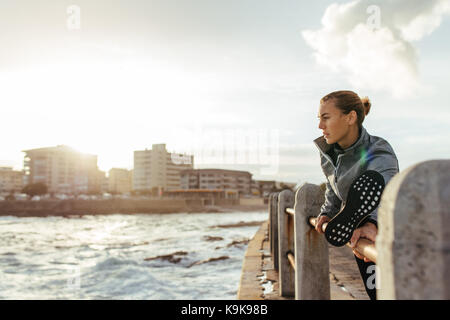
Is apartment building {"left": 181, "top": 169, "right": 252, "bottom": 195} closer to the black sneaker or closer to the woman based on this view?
the woman

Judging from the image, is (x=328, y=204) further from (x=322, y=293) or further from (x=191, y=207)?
(x=191, y=207)

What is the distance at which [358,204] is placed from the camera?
1296mm

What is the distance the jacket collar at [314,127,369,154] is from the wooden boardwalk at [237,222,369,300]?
2.08 metres

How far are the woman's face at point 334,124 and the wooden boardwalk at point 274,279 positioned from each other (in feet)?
7.34

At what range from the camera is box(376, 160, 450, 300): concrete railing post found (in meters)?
0.63

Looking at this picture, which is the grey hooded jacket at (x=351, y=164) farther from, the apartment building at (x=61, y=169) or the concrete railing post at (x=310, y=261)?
the apartment building at (x=61, y=169)

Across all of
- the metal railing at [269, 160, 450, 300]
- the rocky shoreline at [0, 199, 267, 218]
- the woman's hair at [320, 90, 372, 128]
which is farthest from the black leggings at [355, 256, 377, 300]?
the rocky shoreline at [0, 199, 267, 218]

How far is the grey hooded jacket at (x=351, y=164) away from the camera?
62.1 inches

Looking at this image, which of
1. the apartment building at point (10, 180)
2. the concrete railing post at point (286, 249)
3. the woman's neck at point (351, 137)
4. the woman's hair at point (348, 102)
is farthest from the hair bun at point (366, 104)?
the apartment building at point (10, 180)

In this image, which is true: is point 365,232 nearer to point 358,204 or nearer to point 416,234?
point 358,204

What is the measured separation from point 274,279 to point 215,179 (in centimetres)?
9242

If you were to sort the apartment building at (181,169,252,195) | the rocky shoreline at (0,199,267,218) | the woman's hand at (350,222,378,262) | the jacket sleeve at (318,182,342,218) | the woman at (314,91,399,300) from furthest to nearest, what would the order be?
the apartment building at (181,169,252,195) < the rocky shoreline at (0,199,267,218) < the jacket sleeve at (318,182,342,218) < the woman at (314,91,399,300) < the woman's hand at (350,222,378,262)

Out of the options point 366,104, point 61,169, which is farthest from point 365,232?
point 61,169
